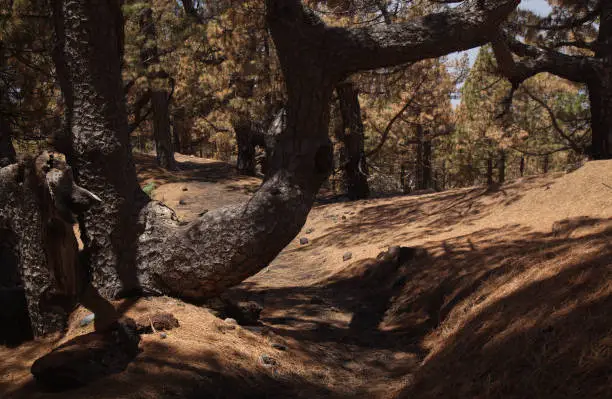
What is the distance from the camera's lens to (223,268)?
440 cm

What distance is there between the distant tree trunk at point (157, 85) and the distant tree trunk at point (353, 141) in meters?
5.63

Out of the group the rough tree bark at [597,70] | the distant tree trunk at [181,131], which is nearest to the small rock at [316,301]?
the rough tree bark at [597,70]

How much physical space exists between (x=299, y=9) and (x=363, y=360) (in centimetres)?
339

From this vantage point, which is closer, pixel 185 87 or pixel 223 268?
pixel 223 268

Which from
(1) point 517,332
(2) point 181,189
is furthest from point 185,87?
(1) point 517,332

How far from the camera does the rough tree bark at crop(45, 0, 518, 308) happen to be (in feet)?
14.2

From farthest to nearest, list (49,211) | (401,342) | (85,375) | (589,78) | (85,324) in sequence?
1. (589,78)
2. (401,342)
3. (85,324)
4. (49,211)
5. (85,375)

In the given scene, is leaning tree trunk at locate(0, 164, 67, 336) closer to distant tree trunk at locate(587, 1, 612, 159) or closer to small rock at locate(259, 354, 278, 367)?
small rock at locate(259, 354, 278, 367)

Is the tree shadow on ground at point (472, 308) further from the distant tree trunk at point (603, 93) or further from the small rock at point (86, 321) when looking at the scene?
the distant tree trunk at point (603, 93)

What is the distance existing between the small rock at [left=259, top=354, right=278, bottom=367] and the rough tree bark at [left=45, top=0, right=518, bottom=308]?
86 centimetres

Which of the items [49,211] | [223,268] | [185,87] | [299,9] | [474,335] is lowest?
[474,335]

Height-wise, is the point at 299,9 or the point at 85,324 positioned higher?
the point at 299,9

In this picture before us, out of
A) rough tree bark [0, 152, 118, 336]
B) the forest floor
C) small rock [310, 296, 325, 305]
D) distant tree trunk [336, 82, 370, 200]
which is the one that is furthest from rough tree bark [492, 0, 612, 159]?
rough tree bark [0, 152, 118, 336]

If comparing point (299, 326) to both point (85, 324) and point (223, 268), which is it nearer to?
point (223, 268)
